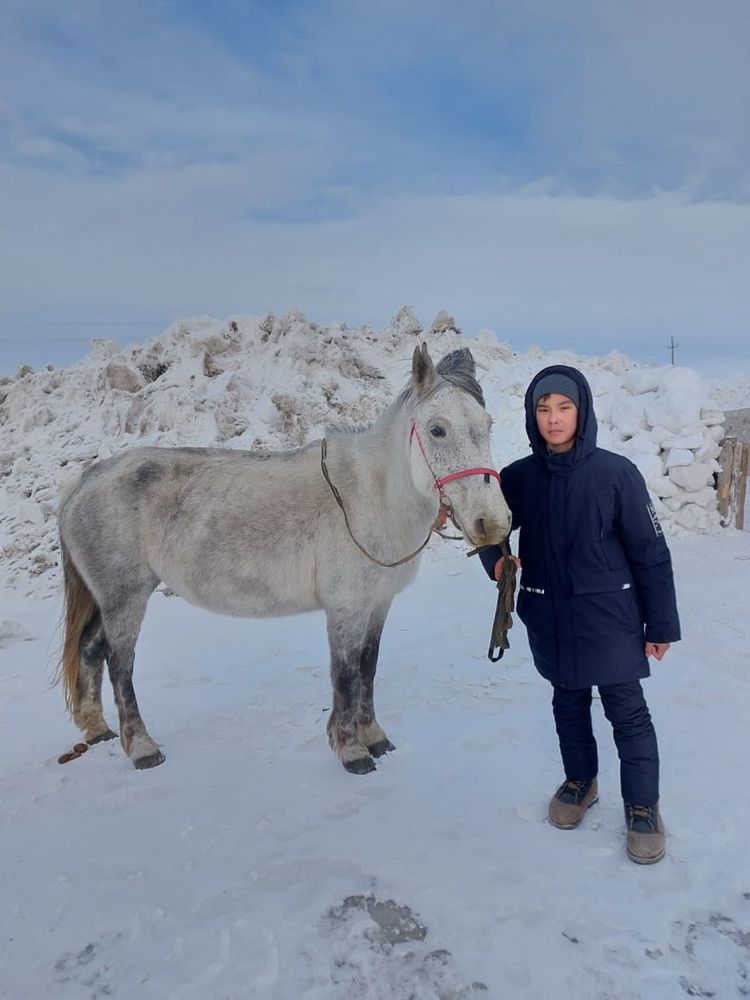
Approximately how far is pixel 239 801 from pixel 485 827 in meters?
1.21

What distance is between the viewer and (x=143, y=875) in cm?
254

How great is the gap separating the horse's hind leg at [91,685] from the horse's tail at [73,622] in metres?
0.03

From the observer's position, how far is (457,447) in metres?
2.88

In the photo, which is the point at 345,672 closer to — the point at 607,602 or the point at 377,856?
the point at 377,856

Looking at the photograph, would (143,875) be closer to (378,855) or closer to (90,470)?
(378,855)

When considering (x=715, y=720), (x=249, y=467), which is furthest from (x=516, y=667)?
(x=249, y=467)

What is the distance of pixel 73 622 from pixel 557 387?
3.29 metres

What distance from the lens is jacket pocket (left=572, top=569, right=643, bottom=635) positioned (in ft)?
8.27

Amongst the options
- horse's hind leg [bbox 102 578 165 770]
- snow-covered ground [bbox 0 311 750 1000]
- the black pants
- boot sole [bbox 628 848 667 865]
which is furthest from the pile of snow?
boot sole [bbox 628 848 667 865]

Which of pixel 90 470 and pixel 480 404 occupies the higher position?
pixel 480 404

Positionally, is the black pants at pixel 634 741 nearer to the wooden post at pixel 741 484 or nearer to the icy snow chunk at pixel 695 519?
the icy snow chunk at pixel 695 519

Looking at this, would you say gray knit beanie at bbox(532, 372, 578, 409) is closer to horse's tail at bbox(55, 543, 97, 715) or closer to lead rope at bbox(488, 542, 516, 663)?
lead rope at bbox(488, 542, 516, 663)

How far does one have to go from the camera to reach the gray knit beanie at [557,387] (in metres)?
2.49

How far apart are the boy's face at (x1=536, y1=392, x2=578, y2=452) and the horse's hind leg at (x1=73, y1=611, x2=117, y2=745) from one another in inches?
120
